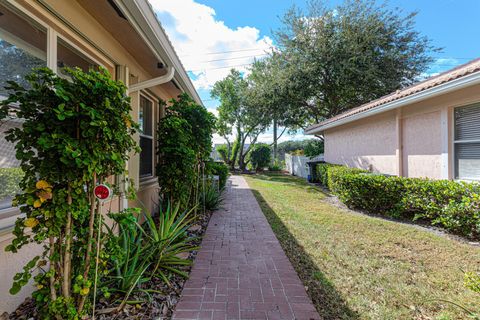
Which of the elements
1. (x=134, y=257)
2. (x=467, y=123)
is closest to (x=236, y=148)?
(x=467, y=123)

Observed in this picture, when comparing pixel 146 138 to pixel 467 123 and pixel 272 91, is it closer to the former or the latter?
pixel 467 123

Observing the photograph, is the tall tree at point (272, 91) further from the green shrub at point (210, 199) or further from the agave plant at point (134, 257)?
the agave plant at point (134, 257)

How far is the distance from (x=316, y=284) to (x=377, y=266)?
43.4 inches

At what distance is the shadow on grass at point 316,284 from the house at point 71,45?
2.24 metres

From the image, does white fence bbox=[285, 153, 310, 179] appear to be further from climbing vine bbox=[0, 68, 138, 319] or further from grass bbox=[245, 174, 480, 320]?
climbing vine bbox=[0, 68, 138, 319]

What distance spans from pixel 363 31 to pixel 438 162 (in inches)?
393

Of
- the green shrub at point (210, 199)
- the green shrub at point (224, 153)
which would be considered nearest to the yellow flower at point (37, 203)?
the green shrub at point (210, 199)

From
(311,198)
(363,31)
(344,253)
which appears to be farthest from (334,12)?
(344,253)

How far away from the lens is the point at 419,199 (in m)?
4.87

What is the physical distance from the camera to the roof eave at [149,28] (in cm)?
248

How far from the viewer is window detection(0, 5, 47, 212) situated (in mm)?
1880

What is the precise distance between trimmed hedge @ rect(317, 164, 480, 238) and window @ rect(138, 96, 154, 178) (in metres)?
5.13

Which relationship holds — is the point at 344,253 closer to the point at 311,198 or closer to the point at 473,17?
the point at 311,198

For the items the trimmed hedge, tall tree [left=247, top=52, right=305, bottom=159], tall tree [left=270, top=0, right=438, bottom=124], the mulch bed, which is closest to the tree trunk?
tall tree [left=247, top=52, right=305, bottom=159]
